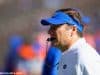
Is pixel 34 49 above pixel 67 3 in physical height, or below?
below

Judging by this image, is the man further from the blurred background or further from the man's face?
the blurred background

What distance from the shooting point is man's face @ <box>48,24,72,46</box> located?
176 centimetres

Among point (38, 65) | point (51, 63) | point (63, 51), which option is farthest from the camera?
point (38, 65)

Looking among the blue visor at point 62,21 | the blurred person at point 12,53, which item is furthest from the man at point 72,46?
the blurred person at point 12,53

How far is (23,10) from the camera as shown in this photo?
12.4 feet

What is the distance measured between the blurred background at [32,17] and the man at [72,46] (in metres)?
1.85

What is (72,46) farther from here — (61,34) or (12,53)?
(12,53)

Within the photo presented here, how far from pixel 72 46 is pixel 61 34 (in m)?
0.09

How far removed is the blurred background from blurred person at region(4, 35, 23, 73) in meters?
0.03

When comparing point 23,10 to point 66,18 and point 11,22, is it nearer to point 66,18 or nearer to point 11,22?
point 11,22

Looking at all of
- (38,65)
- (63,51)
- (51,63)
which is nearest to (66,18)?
(63,51)

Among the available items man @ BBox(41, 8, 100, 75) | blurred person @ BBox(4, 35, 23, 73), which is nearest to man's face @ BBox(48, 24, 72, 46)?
man @ BBox(41, 8, 100, 75)

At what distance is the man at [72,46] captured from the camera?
1.65 m

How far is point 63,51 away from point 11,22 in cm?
203
